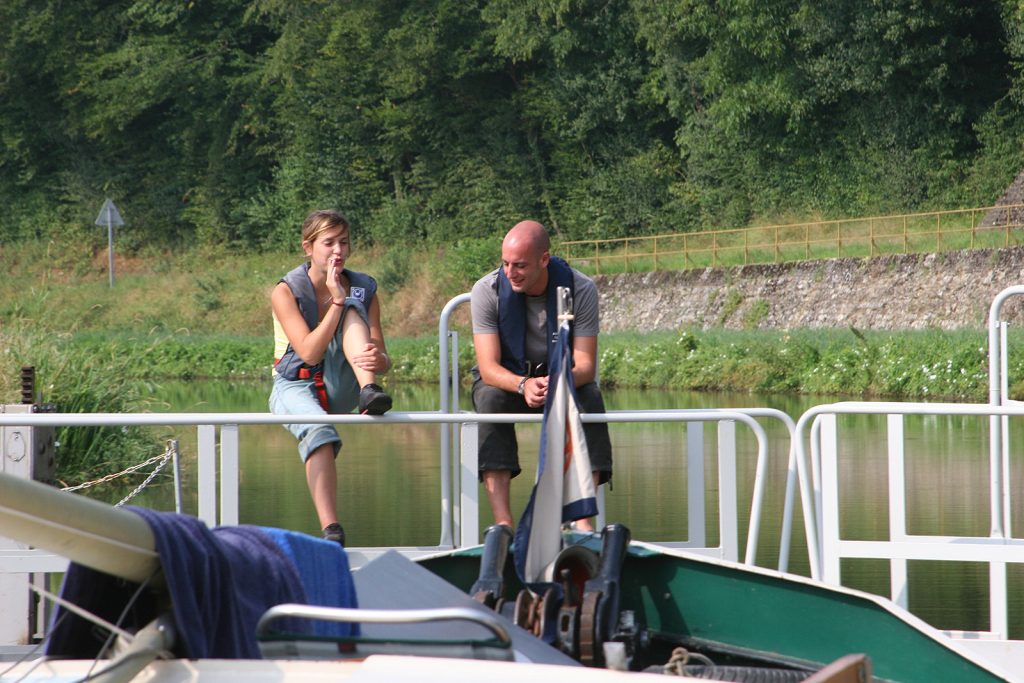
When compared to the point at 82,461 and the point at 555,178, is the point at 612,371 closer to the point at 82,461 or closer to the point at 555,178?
the point at 82,461

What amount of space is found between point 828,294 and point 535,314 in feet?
90.2

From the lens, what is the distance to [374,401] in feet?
17.3

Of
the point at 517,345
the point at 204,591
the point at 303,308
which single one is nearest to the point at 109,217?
the point at 303,308

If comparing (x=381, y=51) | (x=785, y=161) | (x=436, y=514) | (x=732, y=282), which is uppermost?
(x=381, y=51)

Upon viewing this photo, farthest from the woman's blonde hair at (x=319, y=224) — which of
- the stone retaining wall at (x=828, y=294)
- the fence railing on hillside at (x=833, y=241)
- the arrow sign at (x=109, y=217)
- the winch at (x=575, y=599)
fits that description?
the arrow sign at (x=109, y=217)

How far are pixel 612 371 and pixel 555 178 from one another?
23.2 m

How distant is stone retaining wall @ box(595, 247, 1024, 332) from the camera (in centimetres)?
2950

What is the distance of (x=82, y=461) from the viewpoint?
1048 centimetres

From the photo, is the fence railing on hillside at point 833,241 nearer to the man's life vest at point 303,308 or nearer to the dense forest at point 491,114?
the dense forest at point 491,114

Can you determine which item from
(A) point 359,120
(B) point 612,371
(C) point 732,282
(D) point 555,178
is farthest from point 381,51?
(B) point 612,371

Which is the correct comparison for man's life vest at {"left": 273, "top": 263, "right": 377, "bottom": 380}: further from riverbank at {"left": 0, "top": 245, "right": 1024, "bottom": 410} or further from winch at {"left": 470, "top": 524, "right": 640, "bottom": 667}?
riverbank at {"left": 0, "top": 245, "right": 1024, "bottom": 410}

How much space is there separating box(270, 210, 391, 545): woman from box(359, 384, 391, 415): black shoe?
5.0 inches

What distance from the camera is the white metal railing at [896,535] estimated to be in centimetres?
532

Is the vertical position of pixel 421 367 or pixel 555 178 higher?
pixel 555 178
